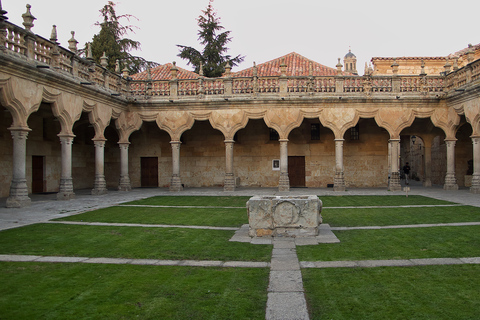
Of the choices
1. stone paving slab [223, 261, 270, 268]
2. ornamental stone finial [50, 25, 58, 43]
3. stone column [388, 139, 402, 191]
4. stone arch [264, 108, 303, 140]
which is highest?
ornamental stone finial [50, 25, 58, 43]

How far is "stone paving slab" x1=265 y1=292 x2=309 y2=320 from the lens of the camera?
4023 mm

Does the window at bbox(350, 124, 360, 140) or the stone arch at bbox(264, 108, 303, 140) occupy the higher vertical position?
the stone arch at bbox(264, 108, 303, 140)

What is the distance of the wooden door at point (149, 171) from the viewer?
81.9 ft

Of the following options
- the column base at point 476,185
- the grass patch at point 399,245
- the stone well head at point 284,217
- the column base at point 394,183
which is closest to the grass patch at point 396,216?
the grass patch at point 399,245

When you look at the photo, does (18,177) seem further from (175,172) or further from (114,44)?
(114,44)

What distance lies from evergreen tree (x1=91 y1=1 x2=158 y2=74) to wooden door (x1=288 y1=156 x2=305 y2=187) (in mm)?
17362

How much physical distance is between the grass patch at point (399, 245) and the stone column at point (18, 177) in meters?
10.8

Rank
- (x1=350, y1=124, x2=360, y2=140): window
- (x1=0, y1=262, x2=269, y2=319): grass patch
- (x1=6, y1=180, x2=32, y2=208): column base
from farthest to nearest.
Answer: (x1=350, y1=124, x2=360, y2=140): window → (x1=6, y1=180, x2=32, y2=208): column base → (x1=0, y1=262, x2=269, y2=319): grass patch

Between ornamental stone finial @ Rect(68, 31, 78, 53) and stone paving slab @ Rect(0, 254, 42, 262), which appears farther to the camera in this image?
ornamental stone finial @ Rect(68, 31, 78, 53)

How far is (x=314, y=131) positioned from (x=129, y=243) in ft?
58.8

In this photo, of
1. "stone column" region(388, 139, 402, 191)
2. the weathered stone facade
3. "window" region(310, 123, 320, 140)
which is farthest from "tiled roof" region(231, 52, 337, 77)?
"stone column" region(388, 139, 402, 191)

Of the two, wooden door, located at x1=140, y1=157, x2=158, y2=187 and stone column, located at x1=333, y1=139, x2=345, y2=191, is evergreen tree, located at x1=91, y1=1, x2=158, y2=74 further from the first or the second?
stone column, located at x1=333, y1=139, x2=345, y2=191

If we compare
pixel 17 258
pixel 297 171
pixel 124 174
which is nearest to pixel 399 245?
pixel 17 258

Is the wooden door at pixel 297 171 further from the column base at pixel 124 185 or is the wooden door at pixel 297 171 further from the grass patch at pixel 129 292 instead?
the grass patch at pixel 129 292
